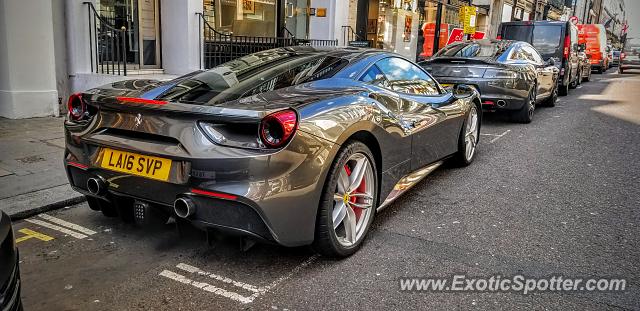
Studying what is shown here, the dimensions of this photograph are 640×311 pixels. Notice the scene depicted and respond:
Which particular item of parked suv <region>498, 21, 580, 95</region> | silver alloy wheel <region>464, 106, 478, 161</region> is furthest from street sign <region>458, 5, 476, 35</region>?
silver alloy wheel <region>464, 106, 478, 161</region>

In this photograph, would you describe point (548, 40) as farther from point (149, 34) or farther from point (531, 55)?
point (149, 34)

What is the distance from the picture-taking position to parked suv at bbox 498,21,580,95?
13492 mm

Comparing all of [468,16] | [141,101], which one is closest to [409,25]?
[468,16]

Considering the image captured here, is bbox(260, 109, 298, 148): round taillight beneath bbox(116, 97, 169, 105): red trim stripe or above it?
beneath

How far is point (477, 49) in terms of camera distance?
917 cm

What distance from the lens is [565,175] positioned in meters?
5.64

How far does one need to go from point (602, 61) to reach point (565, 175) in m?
28.4

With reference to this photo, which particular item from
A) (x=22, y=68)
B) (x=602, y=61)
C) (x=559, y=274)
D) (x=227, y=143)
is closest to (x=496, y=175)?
(x=559, y=274)

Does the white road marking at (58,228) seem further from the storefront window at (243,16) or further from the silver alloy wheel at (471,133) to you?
the storefront window at (243,16)

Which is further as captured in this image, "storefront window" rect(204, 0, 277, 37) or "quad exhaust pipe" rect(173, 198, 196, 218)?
"storefront window" rect(204, 0, 277, 37)

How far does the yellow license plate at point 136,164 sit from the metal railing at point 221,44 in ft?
21.6

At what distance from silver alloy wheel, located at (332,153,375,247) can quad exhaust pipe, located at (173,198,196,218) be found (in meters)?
0.90

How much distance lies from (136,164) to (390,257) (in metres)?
1.70

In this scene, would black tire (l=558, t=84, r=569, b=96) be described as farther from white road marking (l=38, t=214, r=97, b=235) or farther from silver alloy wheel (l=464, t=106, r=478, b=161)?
white road marking (l=38, t=214, r=97, b=235)
